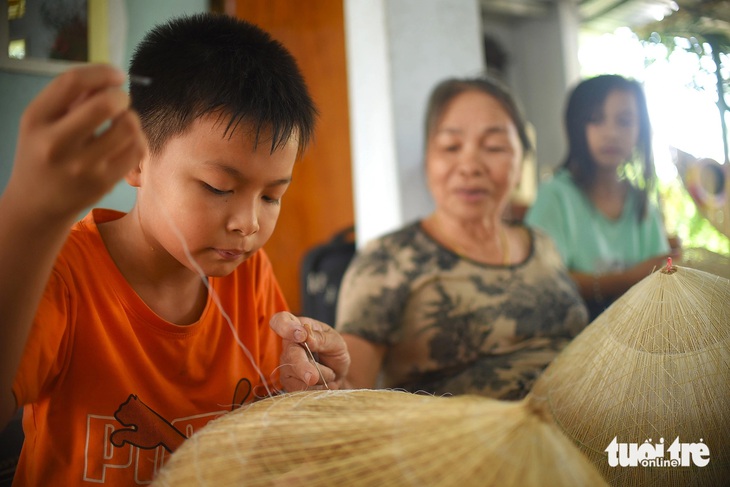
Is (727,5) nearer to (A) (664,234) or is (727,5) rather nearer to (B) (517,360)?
(B) (517,360)

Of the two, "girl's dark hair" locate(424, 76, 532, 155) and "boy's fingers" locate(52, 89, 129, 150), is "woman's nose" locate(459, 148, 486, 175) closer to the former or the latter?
"girl's dark hair" locate(424, 76, 532, 155)

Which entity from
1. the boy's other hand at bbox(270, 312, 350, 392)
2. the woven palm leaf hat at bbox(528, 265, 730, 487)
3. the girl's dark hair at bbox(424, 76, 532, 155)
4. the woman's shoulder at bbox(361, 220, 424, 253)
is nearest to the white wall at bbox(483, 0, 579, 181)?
the girl's dark hair at bbox(424, 76, 532, 155)

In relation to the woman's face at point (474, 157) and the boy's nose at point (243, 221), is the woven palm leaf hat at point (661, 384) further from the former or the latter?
the woman's face at point (474, 157)

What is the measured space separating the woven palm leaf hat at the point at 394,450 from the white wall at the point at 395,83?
1.24 metres

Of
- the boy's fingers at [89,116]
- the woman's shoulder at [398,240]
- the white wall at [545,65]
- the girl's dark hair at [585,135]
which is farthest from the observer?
the white wall at [545,65]

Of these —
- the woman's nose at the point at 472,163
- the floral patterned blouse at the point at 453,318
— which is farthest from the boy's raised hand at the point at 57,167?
the woman's nose at the point at 472,163

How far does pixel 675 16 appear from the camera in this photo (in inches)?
41.3

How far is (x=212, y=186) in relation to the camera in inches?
22.9

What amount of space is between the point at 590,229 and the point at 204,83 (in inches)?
52.0

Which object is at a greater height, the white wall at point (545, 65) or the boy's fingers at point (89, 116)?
the white wall at point (545, 65)

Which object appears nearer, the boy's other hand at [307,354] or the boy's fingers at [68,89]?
the boy's fingers at [68,89]

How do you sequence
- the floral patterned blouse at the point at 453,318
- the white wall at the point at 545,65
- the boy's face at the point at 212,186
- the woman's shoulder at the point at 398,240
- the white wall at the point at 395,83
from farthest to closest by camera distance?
1. the white wall at the point at 545,65
2. the white wall at the point at 395,83
3. the woman's shoulder at the point at 398,240
4. the floral patterned blouse at the point at 453,318
5. the boy's face at the point at 212,186

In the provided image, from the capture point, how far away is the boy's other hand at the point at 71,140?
15.8 inches

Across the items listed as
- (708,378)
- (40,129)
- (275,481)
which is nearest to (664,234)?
(708,378)
